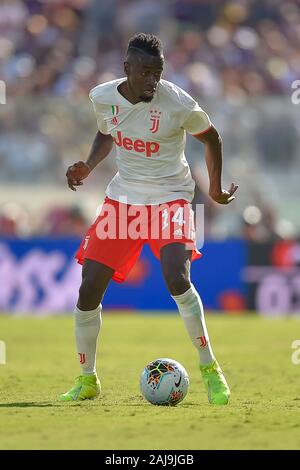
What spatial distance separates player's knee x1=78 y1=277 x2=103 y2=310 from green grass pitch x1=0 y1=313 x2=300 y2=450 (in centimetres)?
73

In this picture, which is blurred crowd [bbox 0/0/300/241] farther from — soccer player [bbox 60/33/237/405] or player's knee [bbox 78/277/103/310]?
player's knee [bbox 78/277/103/310]

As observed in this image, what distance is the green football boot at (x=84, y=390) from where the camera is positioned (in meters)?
8.04

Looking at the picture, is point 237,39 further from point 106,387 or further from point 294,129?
point 106,387

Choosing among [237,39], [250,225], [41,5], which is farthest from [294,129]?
[41,5]

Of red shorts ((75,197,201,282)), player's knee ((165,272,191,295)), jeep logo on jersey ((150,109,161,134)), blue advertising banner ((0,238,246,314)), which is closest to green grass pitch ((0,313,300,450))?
player's knee ((165,272,191,295))

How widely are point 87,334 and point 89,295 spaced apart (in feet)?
1.18

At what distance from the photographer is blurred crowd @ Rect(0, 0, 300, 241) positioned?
1825 centimetres

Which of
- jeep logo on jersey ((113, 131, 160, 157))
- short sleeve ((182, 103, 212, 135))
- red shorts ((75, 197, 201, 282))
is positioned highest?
short sleeve ((182, 103, 212, 135))

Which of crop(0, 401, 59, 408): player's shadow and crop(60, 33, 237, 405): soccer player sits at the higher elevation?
crop(60, 33, 237, 405): soccer player

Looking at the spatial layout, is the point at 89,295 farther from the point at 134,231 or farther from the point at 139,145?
the point at 139,145

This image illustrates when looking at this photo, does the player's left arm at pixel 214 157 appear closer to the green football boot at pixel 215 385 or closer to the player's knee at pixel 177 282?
the player's knee at pixel 177 282

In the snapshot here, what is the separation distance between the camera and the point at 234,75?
20.3 metres

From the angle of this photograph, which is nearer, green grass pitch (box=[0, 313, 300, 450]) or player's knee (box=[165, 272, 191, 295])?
green grass pitch (box=[0, 313, 300, 450])
